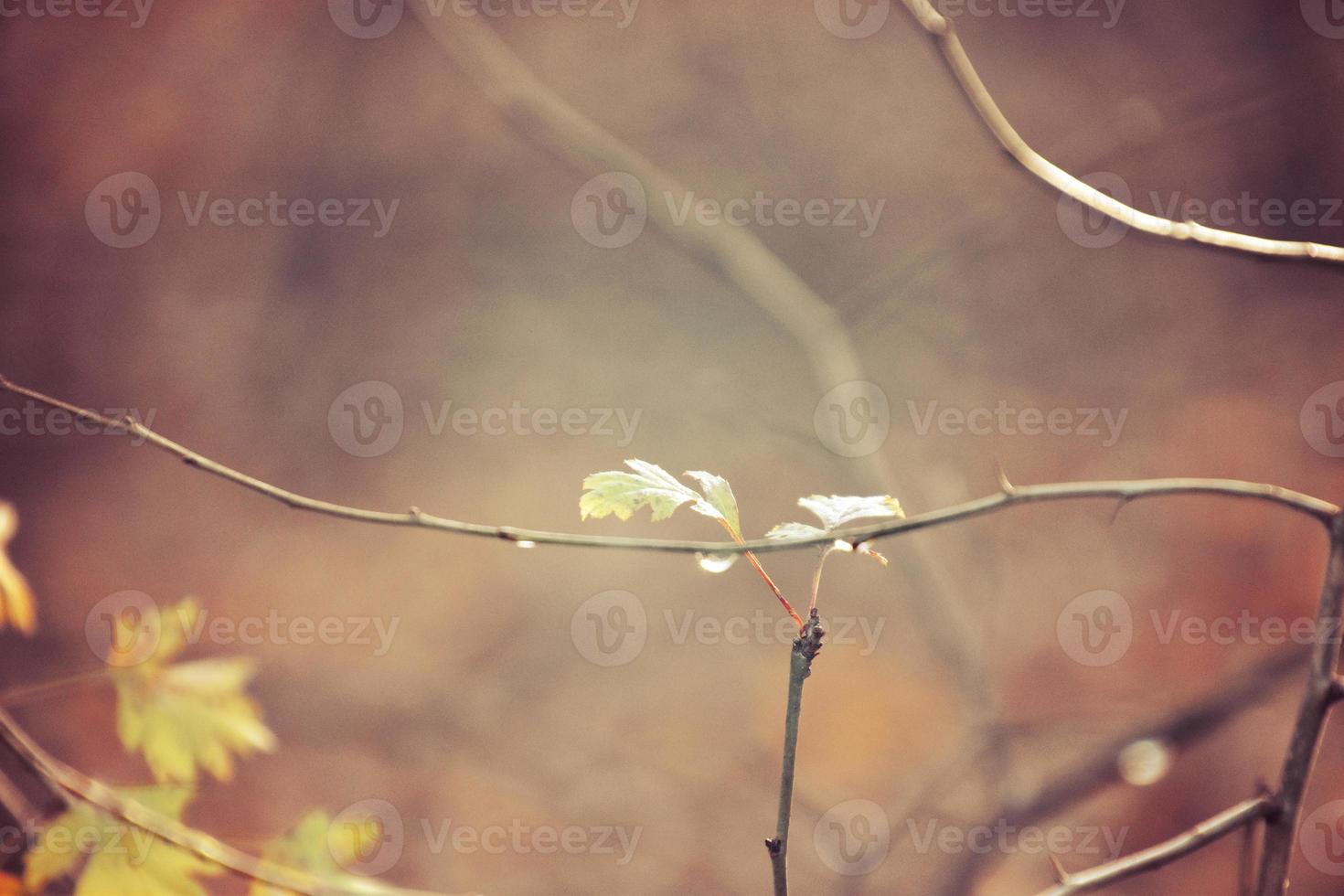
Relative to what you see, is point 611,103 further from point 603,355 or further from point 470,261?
point 603,355

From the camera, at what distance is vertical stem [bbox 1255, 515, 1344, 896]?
1.51 ft

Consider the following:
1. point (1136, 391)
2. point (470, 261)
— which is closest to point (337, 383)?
point (470, 261)

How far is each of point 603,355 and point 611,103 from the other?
42.0 inches

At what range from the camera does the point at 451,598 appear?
2.39 m
